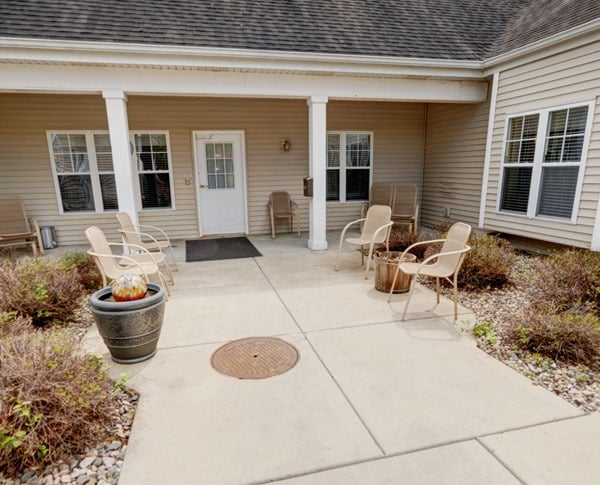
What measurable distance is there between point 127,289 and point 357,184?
20.1 feet

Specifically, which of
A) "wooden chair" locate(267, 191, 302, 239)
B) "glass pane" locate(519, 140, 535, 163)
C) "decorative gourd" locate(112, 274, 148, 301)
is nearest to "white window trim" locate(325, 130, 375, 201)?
"wooden chair" locate(267, 191, 302, 239)

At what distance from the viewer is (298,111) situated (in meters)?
7.45

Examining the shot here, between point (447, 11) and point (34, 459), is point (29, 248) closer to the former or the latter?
point (34, 459)

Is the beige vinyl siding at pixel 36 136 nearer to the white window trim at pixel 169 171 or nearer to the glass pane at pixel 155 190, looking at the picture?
the white window trim at pixel 169 171

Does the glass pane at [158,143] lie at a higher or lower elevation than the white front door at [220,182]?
higher

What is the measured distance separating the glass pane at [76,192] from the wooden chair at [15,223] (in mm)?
663

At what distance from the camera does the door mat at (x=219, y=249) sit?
5.93 m

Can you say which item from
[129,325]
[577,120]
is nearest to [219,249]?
[129,325]

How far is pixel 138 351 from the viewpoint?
8.81ft

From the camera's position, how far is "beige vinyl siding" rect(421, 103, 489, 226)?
6.61 metres

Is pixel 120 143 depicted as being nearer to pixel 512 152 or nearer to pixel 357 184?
pixel 357 184

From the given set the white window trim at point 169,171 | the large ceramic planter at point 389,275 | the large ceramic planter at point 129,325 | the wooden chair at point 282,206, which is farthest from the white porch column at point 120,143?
the large ceramic planter at point 389,275

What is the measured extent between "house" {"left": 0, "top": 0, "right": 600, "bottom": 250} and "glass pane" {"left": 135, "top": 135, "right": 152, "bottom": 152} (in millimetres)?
34

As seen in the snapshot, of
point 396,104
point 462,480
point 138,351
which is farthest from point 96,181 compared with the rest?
point 462,480
